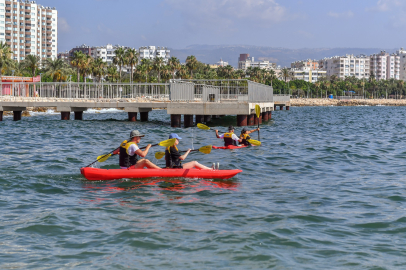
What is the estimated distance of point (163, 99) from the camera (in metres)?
36.3

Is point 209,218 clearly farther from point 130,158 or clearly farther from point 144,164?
point 130,158

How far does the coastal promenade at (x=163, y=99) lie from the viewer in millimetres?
30531

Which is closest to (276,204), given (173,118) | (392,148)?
(392,148)

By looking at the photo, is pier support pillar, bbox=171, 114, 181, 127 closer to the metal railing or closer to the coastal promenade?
the coastal promenade

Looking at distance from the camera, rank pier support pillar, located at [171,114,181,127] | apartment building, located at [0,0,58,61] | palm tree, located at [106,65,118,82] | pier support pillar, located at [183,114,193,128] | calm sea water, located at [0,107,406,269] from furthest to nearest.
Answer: apartment building, located at [0,0,58,61], palm tree, located at [106,65,118,82], pier support pillar, located at [183,114,193,128], pier support pillar, located at [171,114,181,127], calm sea water, located at [0,107,406,269]

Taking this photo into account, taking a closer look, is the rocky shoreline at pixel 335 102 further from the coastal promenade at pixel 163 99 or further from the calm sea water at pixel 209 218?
the calm sea water at pixel 209 218

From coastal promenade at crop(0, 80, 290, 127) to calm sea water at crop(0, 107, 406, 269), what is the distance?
1498 cm

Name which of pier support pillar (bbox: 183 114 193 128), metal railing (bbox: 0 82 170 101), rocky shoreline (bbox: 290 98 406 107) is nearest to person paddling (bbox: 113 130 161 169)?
pier support pillar (bbox: 183 114 193 128)

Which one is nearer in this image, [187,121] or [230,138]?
[230,138]

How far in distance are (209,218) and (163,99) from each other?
27.9m

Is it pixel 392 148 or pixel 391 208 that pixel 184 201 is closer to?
pixel 391 208

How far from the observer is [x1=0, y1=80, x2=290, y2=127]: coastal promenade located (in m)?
30.5

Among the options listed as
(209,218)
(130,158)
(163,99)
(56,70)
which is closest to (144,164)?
(130,158)

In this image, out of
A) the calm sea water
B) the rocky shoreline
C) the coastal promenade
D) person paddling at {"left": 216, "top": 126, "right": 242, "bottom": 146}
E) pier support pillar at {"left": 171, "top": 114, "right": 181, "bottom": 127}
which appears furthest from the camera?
the rocky shoreline
